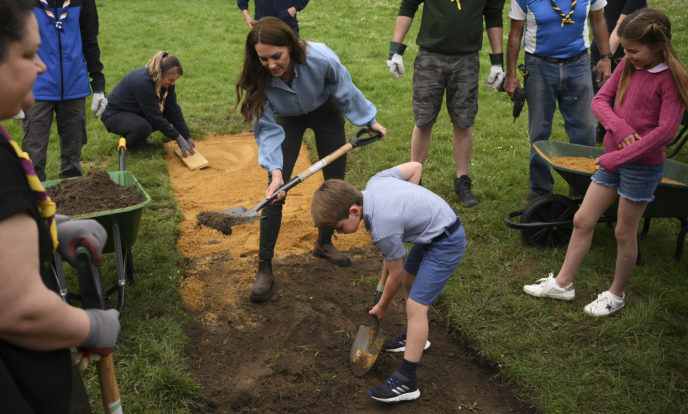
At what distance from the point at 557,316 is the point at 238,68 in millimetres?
7495

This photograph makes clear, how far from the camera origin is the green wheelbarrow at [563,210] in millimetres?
4035

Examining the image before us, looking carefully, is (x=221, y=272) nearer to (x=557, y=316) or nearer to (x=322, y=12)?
(x=557, y=316)

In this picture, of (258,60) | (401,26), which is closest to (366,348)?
(258,60)

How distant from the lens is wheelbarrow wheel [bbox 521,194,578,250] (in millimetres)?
4406

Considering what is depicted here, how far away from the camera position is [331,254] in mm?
4504

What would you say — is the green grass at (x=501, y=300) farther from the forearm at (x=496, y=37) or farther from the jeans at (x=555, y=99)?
the forearm at (x=496, y=37)

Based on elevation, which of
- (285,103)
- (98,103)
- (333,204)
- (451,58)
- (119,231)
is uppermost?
(451,58)

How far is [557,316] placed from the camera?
373 centimetres

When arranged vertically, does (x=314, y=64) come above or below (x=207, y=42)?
above

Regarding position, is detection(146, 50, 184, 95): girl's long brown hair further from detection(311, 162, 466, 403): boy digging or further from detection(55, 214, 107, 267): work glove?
detection(55, 214, 107, 267): work glove

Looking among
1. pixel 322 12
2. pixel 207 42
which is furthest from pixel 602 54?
pixel 322 12

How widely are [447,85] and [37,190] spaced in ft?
13.8

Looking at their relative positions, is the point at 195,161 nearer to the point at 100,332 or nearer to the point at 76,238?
the point at 76,238

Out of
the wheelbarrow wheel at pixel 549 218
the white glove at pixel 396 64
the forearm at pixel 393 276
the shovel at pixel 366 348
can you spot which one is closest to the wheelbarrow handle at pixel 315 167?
the shovel at pixel 366 348
